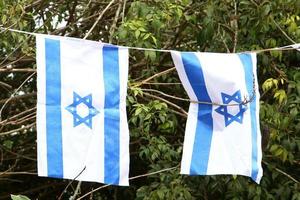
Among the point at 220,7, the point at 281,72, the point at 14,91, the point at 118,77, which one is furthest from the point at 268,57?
the point at 14,91

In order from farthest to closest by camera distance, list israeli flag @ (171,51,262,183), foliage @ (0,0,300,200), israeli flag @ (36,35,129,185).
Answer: foliage @ (0,0,300,200)
israeli flag @ (171,51,262,183)
israeli flag @ (36,35,129,185)

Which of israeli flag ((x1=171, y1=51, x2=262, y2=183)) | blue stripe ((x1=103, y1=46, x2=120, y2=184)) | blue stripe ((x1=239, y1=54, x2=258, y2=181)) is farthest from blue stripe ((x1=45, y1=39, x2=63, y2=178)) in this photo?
blue stripe ((x1=239, y1=54, x2=258, y2=181))

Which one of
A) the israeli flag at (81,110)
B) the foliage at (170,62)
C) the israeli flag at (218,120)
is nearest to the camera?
the israeli flag at (81,110)

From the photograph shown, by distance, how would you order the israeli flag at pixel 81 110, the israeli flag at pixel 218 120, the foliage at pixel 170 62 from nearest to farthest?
the israeli flag at pixel 81 110 → the israeli flag at pixel 218 120 → the foliage at pixel 170 62

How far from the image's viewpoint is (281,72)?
3389 mm

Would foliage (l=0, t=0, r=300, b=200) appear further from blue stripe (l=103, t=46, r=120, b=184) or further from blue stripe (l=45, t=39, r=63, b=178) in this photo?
blue stripe (l=45, t=39, r=63, b=178)

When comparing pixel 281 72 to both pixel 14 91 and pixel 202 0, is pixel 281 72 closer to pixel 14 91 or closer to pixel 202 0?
pixel 202 0

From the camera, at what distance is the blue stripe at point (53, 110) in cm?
243

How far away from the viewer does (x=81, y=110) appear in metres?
2.47

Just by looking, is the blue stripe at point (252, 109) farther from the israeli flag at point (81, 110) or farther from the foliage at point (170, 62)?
the israeli flag at point (81, 110)

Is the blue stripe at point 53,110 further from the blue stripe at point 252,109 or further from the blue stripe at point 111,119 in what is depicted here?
the blue stripe at point 252,109

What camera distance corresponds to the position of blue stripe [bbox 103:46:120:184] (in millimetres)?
2510

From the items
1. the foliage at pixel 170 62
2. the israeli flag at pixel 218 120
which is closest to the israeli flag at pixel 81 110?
the israeli flag at pixel 218 120

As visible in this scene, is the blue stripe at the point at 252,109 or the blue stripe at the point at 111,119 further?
the blue stripe at the point at 252,109
